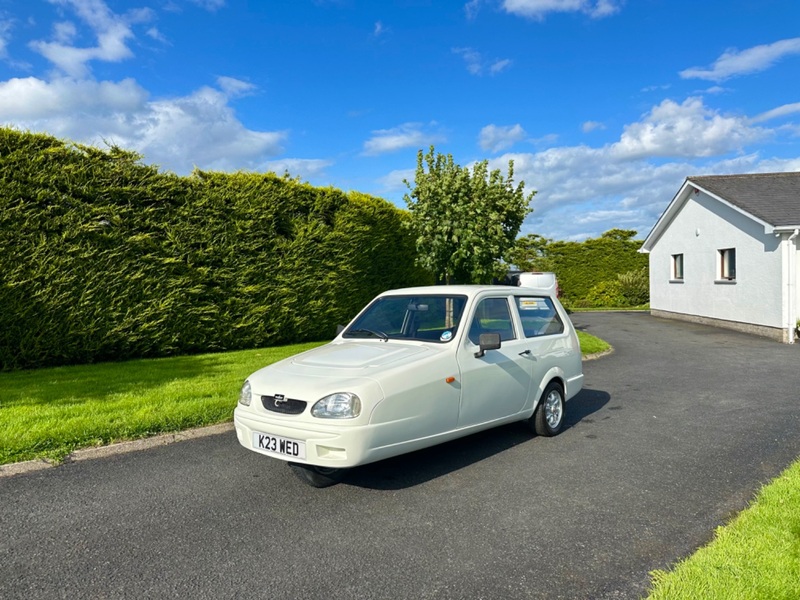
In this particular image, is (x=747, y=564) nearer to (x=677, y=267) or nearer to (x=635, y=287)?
(x=677, y=267)

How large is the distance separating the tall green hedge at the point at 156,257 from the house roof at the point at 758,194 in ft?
36.7

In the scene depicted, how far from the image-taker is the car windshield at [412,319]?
207 inches

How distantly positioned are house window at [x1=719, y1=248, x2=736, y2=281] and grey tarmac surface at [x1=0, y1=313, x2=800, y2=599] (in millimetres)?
12766

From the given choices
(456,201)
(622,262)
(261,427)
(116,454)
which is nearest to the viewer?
(261,427)

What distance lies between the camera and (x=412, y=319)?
18.3 feet

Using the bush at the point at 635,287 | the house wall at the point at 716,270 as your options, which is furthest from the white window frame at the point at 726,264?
the bush at the point at 635,287

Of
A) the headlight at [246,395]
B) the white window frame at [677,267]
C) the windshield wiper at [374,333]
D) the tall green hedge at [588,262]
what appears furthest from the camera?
the tall green hedge at [588,262]

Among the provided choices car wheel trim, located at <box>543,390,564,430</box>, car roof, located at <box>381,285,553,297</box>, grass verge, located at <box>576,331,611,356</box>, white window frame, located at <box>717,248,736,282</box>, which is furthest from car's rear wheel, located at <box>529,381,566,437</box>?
white window frame, located at <box>717,248,736,282</box>

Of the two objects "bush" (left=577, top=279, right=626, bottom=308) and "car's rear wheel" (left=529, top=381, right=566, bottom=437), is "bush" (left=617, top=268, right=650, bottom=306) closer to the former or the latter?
"bush" (left=577, top=279, right=626, bottom=308)

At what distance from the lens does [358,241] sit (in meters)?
13.8

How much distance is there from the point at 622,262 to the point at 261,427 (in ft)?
103

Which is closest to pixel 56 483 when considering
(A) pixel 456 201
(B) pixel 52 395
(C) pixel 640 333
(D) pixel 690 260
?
(B) pixel 52 395

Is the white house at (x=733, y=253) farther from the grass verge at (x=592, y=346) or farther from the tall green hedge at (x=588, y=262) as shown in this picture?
the tall green hedge at (x=588, y=262)

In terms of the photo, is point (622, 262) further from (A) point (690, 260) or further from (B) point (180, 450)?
(B) point (180, 450)
